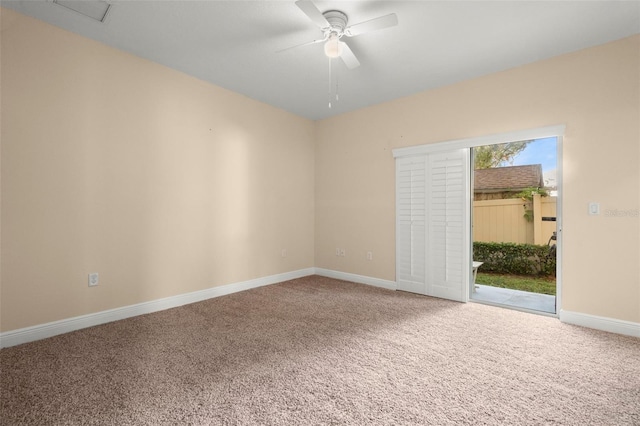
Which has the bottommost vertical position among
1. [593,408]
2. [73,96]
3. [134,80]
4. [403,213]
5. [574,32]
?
[593,408]

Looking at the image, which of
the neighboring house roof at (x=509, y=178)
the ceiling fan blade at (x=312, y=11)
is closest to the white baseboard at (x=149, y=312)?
the ceiling fan blade at (x=312, y=11)

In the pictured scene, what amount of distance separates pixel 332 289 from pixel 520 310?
7.24 feet

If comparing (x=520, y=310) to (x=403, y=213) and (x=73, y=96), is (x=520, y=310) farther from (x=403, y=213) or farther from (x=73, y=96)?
(x=73, y=96)

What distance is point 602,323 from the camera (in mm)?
2762

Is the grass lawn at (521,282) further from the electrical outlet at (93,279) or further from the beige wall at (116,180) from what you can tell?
the electrical outlet at (93,279)

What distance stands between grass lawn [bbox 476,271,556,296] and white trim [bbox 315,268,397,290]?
199cm

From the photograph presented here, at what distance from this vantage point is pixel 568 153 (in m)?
2.94

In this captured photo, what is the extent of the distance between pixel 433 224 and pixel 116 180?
11.8 feet

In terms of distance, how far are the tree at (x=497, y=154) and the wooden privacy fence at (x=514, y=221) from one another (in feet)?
2.75

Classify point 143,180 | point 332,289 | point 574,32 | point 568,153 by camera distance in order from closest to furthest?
point 574,32 < point 568,153 < point 143,180 < point 332,289

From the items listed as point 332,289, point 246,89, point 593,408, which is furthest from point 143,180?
point 593,408

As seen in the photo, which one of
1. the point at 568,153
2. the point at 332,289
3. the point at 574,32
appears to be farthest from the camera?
the point at 332,289

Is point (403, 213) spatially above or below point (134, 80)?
below

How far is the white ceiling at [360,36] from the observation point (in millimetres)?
2312
